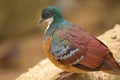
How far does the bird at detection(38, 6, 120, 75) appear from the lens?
370 centimetres

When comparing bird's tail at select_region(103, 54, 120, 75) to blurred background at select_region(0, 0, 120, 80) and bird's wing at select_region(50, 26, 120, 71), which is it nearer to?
bird's wing at select_region(50, 26, 120, 71)

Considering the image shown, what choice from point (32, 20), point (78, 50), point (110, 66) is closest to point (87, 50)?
point (78, 50)

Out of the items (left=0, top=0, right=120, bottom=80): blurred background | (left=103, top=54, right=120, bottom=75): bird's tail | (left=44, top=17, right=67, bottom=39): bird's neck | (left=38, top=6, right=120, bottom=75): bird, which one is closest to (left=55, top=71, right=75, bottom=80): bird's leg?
(left=38, top=6, right=120, bottom=75): bird

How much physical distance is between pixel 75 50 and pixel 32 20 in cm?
712

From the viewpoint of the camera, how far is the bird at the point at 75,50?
3703mm

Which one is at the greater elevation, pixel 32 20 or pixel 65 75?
pixel 32 20

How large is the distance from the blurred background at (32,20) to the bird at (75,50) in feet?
19.5

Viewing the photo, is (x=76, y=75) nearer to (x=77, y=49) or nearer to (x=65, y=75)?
(x=65, y=75)

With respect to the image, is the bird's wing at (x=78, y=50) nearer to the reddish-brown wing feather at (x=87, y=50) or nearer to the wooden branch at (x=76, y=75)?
the reddish-brown wing feather at (x=87, y=50)

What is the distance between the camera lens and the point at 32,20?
35.5 ft

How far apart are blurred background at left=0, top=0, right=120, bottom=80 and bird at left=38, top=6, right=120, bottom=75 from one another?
234 inches

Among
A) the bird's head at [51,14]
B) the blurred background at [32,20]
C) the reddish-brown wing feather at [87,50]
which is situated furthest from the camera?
the blurred background at [32,20]

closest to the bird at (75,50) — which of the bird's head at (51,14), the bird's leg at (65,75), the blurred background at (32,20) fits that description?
the bird's head at (51,14)

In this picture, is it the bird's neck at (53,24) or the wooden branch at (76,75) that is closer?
the bird's neck at (53,24)
